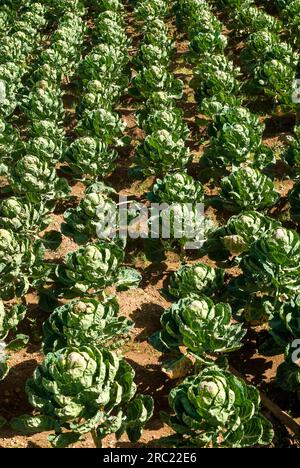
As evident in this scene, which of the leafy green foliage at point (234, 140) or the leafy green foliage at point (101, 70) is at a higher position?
the leafy green foliage at point (101, 70)

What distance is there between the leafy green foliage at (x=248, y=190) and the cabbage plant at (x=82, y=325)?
357cm

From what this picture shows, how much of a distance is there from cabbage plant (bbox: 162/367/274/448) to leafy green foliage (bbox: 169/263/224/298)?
204 cm

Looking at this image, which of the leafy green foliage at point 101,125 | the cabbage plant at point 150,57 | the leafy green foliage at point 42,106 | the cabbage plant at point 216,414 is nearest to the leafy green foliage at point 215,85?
the cabbage plant at point 150,57

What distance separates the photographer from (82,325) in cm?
813

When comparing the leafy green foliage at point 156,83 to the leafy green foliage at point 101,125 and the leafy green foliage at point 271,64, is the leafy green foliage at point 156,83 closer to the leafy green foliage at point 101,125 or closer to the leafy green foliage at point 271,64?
the leafy green foliage at point 101,125

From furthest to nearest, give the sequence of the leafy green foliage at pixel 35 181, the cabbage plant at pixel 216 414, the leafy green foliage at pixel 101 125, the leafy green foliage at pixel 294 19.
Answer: the leafy green foliage at pixel 294 19, the leafy green foliage at pixel 101 125, the leafy green foliage at pixel 35 181, the cabbage plant at pixel 216 414

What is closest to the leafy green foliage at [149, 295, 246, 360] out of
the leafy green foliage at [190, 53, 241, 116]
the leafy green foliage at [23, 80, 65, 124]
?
the leafy green foliage at [190, 53, 241, 116]

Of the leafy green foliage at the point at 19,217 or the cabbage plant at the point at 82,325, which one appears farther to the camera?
the leafy green foliage at the point at 19,217

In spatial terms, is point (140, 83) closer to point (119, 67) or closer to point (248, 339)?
point (119, 67)

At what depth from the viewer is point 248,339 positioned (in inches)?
383

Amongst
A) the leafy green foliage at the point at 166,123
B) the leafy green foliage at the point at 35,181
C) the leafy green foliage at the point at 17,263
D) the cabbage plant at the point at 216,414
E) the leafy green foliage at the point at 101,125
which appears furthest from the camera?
the leafy green foliage at the point at 101,125

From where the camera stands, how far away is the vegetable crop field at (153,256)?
7324 millimetres

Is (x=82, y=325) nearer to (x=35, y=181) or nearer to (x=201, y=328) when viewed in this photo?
(x=201, y=328)

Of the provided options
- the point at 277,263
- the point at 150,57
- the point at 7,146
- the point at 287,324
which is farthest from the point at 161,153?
the point at 150,57
